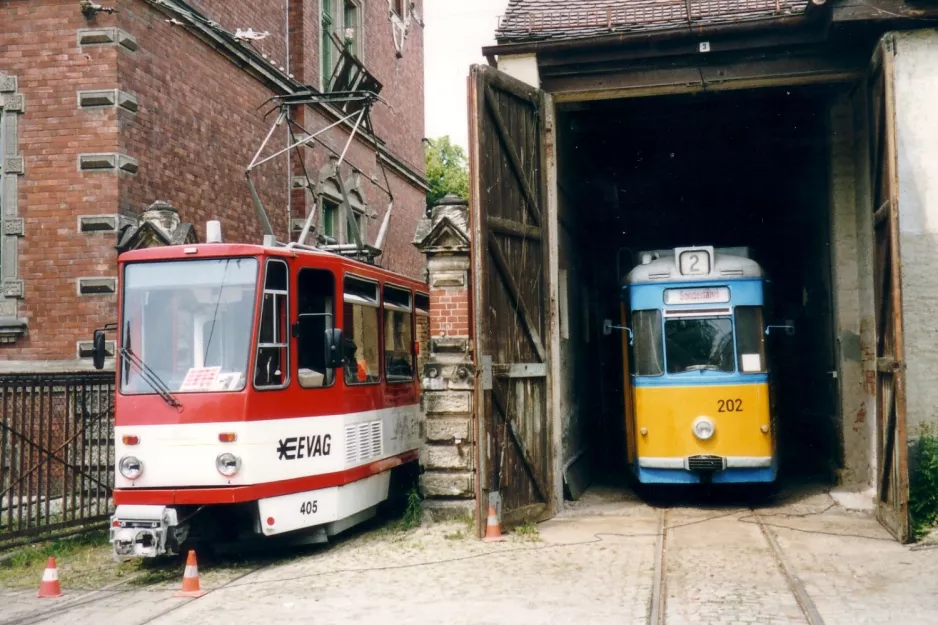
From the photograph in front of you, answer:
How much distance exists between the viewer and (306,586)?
787 cm

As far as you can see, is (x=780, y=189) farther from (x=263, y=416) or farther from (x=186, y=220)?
(x=263, y=416)

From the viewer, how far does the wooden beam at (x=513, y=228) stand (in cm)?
1005

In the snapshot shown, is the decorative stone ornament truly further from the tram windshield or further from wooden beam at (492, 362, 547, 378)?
the tram windshield

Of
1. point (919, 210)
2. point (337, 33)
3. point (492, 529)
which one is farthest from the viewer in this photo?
point (337, 33)

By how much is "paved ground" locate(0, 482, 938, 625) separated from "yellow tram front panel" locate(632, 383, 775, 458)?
112 centimetres

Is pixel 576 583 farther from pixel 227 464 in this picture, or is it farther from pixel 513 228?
pixel 513 228

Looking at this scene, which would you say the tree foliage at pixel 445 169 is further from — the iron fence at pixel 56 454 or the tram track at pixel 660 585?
the tram track at pixel 660 585

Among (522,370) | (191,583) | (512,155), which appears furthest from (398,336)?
(191,583)

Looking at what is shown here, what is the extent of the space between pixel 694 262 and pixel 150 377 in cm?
655

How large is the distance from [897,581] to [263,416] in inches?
213

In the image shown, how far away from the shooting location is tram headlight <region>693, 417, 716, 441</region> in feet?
37.2

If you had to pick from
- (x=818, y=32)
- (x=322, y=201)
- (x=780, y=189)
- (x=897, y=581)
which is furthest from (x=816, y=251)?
(x=322, y=201)

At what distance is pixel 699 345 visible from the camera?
11.6 m

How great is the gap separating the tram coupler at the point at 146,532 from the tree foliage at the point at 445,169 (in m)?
39.7
